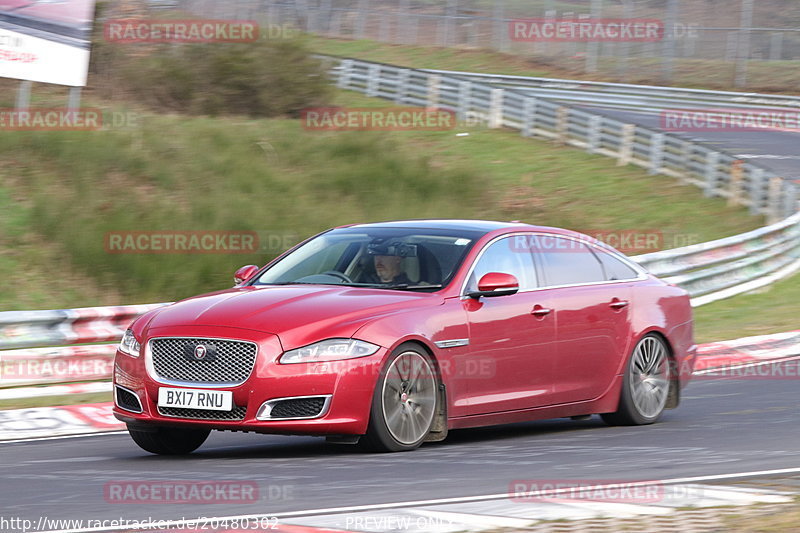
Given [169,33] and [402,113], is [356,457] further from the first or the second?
[402,113]

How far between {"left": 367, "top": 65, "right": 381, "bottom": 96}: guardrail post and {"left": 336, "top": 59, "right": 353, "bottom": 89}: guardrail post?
0.88 metres

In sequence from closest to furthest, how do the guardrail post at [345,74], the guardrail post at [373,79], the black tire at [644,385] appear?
1. the black tire at [644,385]
2. the guardrail post at [373,79]
3. the guardrail post at [345,74]

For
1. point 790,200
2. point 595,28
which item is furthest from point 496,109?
point 595,28

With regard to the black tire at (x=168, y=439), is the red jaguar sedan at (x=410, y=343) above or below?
above

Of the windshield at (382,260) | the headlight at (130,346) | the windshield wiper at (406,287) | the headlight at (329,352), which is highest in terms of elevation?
the windshield at (382,260)

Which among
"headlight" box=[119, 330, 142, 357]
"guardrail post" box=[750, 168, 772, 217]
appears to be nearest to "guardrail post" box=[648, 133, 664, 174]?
"guardrail post" box=[750, 168, 772, 217]

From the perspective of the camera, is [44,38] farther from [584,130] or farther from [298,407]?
[584,130]

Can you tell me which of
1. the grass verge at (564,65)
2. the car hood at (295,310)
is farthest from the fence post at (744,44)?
the car hood at (295,310)

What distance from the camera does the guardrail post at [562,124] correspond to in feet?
107

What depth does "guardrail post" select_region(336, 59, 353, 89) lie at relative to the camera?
37938mm

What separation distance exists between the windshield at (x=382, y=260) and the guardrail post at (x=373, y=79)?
1078 inches

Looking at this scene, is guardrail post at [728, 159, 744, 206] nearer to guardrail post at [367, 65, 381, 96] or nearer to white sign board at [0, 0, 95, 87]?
guardrail post at [367, 65, 381, 96]

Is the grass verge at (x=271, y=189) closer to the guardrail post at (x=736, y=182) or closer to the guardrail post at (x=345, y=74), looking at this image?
the guardrail post at (x=736, y=182)

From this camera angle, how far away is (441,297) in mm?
9125
